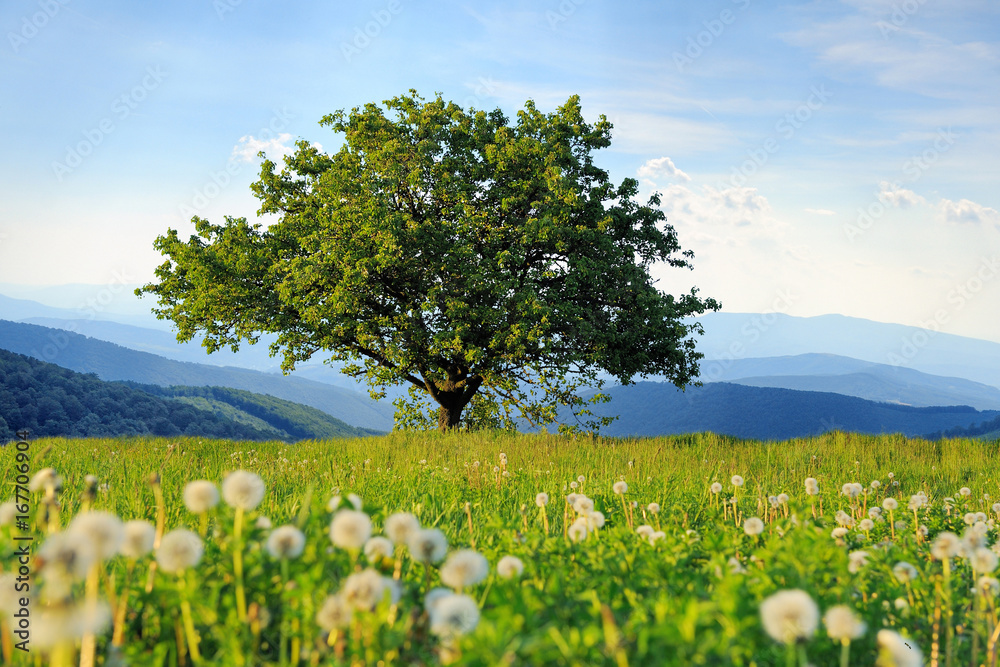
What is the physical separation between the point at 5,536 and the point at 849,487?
5611mm

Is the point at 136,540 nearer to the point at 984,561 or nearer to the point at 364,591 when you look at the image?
the point at 364,591

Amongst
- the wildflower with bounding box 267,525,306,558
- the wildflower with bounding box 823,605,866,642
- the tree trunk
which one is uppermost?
the wildflower with bounding box 267,525,306,558

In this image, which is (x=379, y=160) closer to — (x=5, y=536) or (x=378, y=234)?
(x=378, y=234)

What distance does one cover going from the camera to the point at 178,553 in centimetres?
203

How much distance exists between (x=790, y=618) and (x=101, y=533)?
204cm

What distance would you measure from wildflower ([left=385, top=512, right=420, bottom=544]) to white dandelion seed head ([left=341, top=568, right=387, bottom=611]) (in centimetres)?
27

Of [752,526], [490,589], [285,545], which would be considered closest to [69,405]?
[490,589]

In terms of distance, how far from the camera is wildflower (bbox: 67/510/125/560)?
66.9 inches

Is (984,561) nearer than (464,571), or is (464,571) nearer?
(464,571)

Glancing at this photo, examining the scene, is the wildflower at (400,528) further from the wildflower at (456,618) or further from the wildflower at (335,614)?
the wildflower at (456,618)

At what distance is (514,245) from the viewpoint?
64.2ft

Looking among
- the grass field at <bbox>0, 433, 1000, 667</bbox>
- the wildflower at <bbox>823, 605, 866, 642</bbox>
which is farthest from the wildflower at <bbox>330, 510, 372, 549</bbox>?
the wildflower at <bbox>823, 605, 866, 642</bbox>

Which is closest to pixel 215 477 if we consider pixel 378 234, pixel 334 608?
pixel 334 608

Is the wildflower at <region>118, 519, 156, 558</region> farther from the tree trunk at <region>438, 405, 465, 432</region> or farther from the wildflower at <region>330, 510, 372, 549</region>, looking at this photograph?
the tree trunk at <region>438, 405, 465, 432</region>
